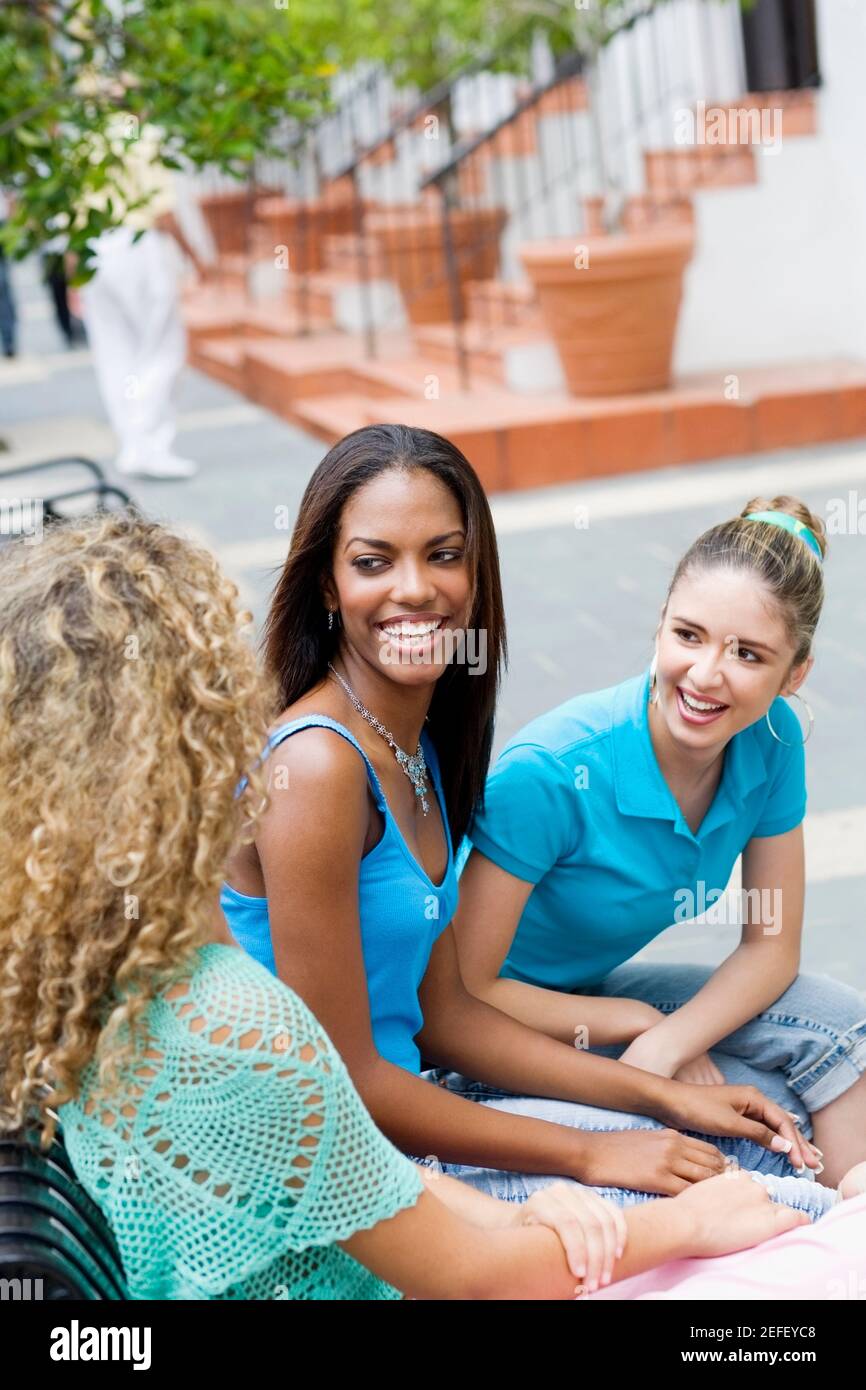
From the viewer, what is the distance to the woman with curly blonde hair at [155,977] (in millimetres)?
1561

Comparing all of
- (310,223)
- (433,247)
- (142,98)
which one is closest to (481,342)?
(433,247)

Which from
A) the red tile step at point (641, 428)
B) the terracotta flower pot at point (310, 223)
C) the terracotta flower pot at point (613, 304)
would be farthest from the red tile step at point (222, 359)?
the red tile step at point (641, 428)

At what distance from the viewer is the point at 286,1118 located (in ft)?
5.18

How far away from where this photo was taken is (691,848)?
2.60 m

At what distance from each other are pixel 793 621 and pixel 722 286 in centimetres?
675

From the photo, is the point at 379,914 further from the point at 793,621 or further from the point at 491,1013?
the point at 793,621

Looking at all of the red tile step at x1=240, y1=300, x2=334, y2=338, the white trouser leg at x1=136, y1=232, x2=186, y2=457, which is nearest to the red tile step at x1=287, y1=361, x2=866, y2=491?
the white trouser leg at x1=136, y1=232, x2=186, y2=457

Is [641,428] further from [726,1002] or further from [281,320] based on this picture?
[726,1002]

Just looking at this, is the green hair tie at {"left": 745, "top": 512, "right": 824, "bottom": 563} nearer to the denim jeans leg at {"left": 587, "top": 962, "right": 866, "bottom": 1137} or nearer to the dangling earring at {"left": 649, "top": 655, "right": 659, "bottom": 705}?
the dangling earring at {"left": 649, "top": 655, "right": 659, "bottom": 705}

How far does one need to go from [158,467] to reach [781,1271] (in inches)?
308

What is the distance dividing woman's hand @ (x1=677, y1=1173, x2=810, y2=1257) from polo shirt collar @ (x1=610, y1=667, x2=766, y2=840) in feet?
2.08

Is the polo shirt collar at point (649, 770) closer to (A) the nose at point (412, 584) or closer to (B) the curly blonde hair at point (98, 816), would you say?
(A) the nose at point (412, 584)

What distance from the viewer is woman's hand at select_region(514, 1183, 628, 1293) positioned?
5.99 feet
